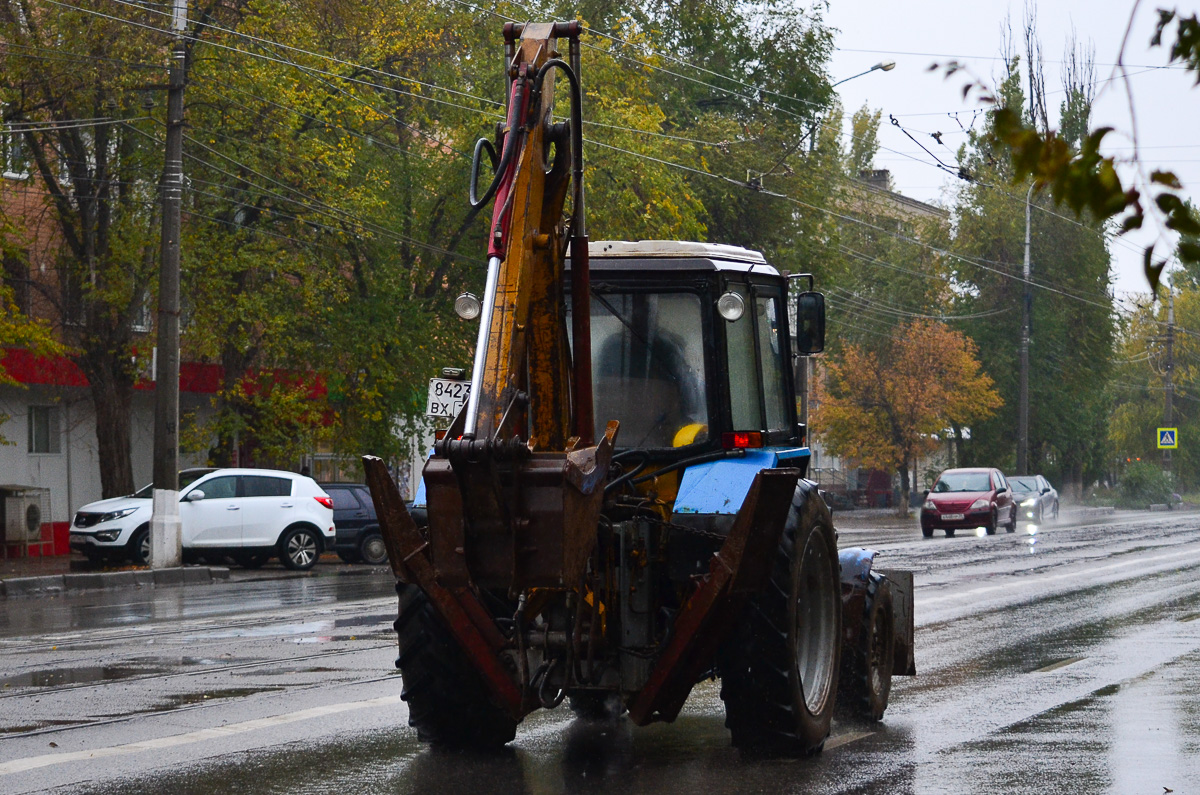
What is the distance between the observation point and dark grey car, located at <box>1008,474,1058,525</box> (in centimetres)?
4609

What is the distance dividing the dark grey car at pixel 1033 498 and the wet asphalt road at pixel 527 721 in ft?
98.0

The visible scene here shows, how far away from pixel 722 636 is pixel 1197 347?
90378mm

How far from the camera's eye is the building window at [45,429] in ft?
102

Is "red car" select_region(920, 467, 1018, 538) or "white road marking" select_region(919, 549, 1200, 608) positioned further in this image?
"red car" select_region(920, 467, 1018, 538)

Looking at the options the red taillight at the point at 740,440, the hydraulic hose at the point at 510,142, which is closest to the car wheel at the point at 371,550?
the red taillight at the point at 740,440

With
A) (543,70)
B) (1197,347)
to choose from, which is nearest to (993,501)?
(543,70)

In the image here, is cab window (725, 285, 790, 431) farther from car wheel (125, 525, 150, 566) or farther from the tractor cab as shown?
car wheel (125, 525, 150, 566)

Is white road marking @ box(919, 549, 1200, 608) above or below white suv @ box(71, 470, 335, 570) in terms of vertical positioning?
below

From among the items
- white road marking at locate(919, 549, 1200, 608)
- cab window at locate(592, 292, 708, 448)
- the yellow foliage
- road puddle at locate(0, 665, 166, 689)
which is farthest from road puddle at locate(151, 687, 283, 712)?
the yellow foliage

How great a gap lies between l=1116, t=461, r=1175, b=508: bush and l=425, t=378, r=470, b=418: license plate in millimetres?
61836

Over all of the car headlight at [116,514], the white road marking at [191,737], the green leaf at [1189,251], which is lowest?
the white road marking at [191,737]

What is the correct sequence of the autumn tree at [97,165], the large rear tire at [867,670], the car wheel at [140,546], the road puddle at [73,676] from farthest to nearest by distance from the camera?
the car wheel at [140,546] → the autumn tree at [97,165] → the road puddle at [73,676] → the large rear tire at [867,670]

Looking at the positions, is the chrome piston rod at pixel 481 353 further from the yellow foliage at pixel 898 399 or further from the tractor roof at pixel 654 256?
the yellow foliage at pixel 898 399

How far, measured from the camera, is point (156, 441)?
2378 cm
